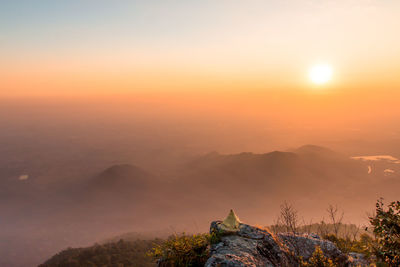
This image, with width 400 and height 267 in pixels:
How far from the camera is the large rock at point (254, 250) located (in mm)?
4926

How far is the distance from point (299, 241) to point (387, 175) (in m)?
213

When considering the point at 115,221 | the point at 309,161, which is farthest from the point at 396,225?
the point at 309,161

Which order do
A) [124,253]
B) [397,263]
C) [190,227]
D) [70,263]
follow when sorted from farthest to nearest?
[190,227] < [124,253] < [70,263] < [397,263]

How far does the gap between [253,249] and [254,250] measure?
0.12ft

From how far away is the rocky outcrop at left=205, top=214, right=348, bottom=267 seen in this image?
4.94 meters

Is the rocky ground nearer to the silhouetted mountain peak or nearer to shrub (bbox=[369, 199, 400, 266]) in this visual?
shrub (bbox=[369, 199, 400, 266])

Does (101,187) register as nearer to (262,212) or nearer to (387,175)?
(262,212)

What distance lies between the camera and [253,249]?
5.64 metres

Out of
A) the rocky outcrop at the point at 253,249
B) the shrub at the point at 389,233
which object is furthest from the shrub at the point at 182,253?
the shrub at the point at 389,233

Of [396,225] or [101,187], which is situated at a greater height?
[101,187]

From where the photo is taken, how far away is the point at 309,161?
19275cm

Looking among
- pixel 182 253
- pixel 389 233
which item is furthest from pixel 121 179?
pixel 389 233

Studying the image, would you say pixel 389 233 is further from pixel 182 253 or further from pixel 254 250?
pixel 182 253

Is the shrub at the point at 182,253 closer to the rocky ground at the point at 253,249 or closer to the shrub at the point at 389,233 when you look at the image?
the rocky ground at the point at 253,249
